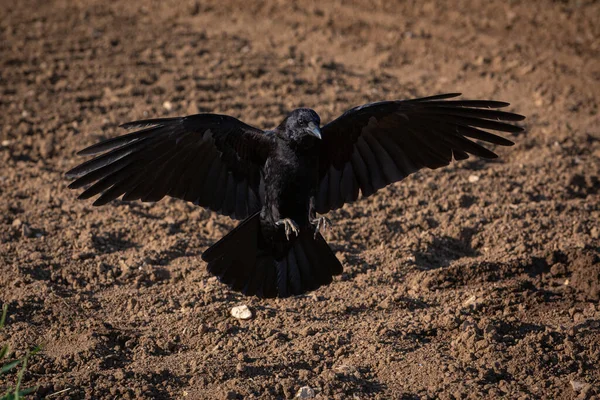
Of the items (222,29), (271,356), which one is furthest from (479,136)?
(222,29)

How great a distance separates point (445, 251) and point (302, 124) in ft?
5.72

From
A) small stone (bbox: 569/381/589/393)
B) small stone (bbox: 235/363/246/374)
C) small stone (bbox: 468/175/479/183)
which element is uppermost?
small stone (bbox: 468/175/479/183)

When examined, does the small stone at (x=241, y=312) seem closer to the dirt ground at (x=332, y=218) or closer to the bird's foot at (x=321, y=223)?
the dirt ground at (x=332, y=218)

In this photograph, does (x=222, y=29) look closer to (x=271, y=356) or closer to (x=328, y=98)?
(x=328, y=98)

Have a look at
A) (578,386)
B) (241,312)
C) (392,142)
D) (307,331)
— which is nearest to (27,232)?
(241,312)

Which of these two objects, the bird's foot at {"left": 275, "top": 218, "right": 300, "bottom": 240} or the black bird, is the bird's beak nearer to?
the black bird

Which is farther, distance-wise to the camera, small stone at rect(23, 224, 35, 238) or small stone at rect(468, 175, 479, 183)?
small stone at rect(468, 175, 479, 183)

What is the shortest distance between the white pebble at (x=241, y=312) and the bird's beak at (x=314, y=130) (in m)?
1.26

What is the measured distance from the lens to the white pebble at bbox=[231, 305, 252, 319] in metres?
5.24

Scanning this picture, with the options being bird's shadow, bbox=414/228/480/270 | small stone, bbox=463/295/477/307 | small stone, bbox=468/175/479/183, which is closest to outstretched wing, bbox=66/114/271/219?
bird's shadow, bbox=414/228/480/270

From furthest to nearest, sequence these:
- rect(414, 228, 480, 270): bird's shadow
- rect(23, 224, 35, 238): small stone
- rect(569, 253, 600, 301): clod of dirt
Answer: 1. rect(23, 224, 35, 238): small stone
2. rect(414, 228, 480, 270): bird's shadow
3. rect(569, 253, 600, 301): clod of dirt

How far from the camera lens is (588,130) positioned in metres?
8.05

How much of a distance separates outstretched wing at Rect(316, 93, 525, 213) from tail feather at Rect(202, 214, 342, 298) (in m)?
0.39

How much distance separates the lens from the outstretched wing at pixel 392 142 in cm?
515
